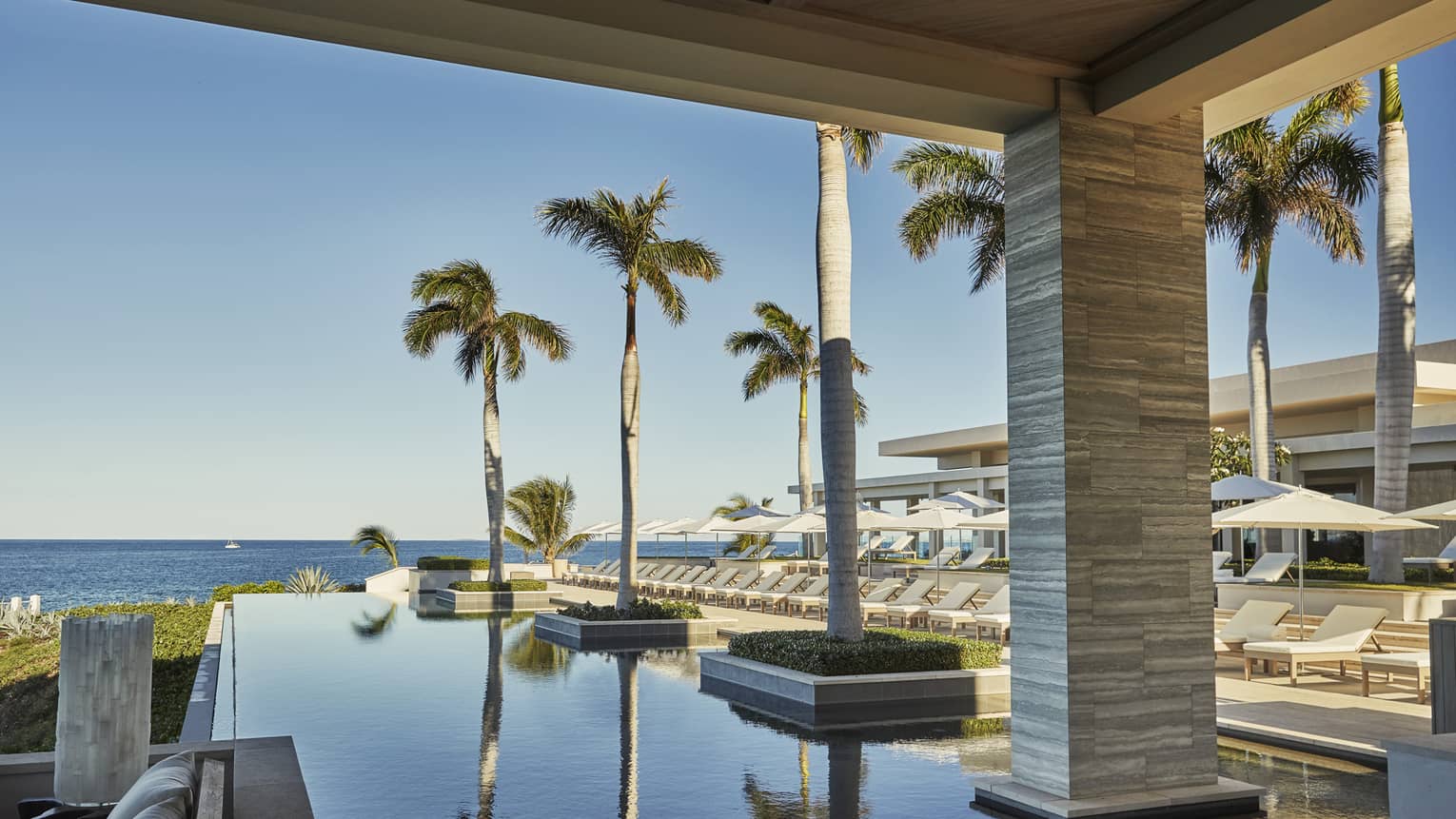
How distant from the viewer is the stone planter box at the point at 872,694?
10180mm

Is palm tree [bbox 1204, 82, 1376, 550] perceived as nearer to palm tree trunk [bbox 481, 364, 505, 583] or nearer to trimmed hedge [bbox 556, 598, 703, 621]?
trimmed hedge [bbox 556, 598, 703, 621]

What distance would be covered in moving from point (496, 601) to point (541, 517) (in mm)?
17862

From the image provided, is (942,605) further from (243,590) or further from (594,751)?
(243,590)

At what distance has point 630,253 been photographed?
1814 centimetres

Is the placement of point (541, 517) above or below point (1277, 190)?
below

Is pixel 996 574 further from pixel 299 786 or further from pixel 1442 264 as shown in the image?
pixel 1442 264

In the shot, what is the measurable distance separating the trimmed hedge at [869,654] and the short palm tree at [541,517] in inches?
1189

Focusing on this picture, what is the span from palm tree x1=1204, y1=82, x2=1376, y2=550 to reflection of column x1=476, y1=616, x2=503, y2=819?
49.1 ft

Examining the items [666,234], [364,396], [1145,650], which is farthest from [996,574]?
[364,396]

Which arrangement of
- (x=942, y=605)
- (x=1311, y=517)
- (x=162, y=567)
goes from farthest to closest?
(x=162, y=567)
(x=942, y=605)
(x=1311, y=517)

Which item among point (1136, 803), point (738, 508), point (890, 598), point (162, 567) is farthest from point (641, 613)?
point (162, 567)

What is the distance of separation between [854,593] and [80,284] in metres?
49.9

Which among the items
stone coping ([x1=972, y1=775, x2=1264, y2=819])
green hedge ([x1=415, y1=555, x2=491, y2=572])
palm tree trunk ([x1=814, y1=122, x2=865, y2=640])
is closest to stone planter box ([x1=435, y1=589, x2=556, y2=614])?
green hedge ([x1=415, y1=555, x2=491, y2=572])

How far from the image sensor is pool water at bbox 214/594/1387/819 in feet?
22.6
